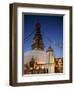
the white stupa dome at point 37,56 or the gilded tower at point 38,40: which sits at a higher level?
the gilded tower at point 38,40

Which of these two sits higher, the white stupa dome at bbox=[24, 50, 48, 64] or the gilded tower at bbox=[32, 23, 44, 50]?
the gilded tower at bbox=[32, 23, 44, 50]

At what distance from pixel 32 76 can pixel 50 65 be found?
0.13 m

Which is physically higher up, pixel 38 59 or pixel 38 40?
pixel 38 40

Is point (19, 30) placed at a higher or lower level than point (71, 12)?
lower

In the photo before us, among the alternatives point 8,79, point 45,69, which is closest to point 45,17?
point 45,69

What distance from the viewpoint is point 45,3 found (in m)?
1.65

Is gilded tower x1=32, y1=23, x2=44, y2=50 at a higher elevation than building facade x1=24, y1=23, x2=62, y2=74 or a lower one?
higher

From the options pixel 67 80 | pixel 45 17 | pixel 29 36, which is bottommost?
pixel 67 80

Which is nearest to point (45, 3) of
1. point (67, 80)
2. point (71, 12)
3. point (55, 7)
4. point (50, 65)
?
point (55, 7)

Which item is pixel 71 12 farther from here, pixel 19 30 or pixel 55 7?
pixel 19 30

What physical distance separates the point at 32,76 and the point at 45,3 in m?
0.43

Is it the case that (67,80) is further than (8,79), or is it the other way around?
(67,80)

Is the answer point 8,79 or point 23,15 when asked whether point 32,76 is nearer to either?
point 8,79

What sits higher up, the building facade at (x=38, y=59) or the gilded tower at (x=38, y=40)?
the gilded tower at (x=38, y=40)
